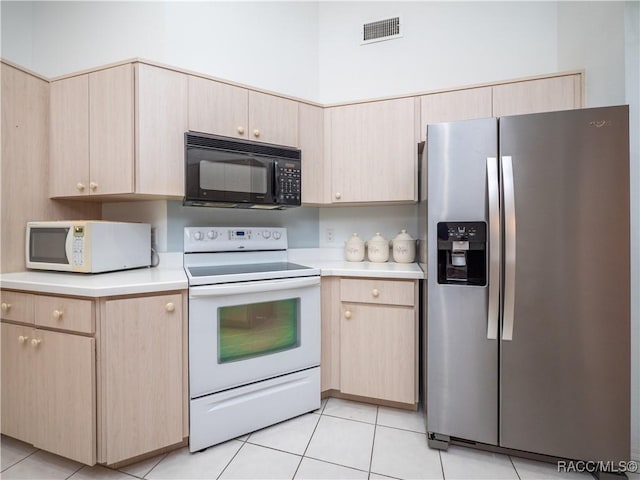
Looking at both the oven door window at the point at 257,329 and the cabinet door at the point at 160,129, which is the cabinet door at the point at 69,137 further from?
the oven door window at the point at 257,329

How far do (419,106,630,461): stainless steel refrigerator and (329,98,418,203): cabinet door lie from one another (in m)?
0.56

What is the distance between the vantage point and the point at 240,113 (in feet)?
6.48

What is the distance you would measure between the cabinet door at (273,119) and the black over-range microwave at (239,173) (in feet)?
0.31

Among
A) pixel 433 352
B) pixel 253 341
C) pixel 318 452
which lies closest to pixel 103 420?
pixel 253 341

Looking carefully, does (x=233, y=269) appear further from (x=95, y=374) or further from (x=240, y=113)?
(x=240, y=113)

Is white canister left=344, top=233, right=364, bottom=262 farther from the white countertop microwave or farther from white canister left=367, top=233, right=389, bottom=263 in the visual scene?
the white countertop microwave

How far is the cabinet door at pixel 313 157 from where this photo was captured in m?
2.20

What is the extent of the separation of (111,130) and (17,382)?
53.6 inches

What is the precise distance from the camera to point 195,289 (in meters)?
1.53

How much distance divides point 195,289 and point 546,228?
1662 mm

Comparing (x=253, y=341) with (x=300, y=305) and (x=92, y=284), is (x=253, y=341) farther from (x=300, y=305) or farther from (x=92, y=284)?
(x=92, y=284)

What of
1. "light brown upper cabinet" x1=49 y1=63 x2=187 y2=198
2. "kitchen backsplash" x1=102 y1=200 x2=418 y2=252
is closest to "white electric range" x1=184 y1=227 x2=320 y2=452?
"kitchen backsplash" x1=102 y1=200 x2=418 y2=252

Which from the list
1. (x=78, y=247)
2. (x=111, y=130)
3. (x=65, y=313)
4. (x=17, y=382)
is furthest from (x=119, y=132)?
(x=17, y=382)

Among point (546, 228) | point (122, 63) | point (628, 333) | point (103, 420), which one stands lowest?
point (103, 420)
